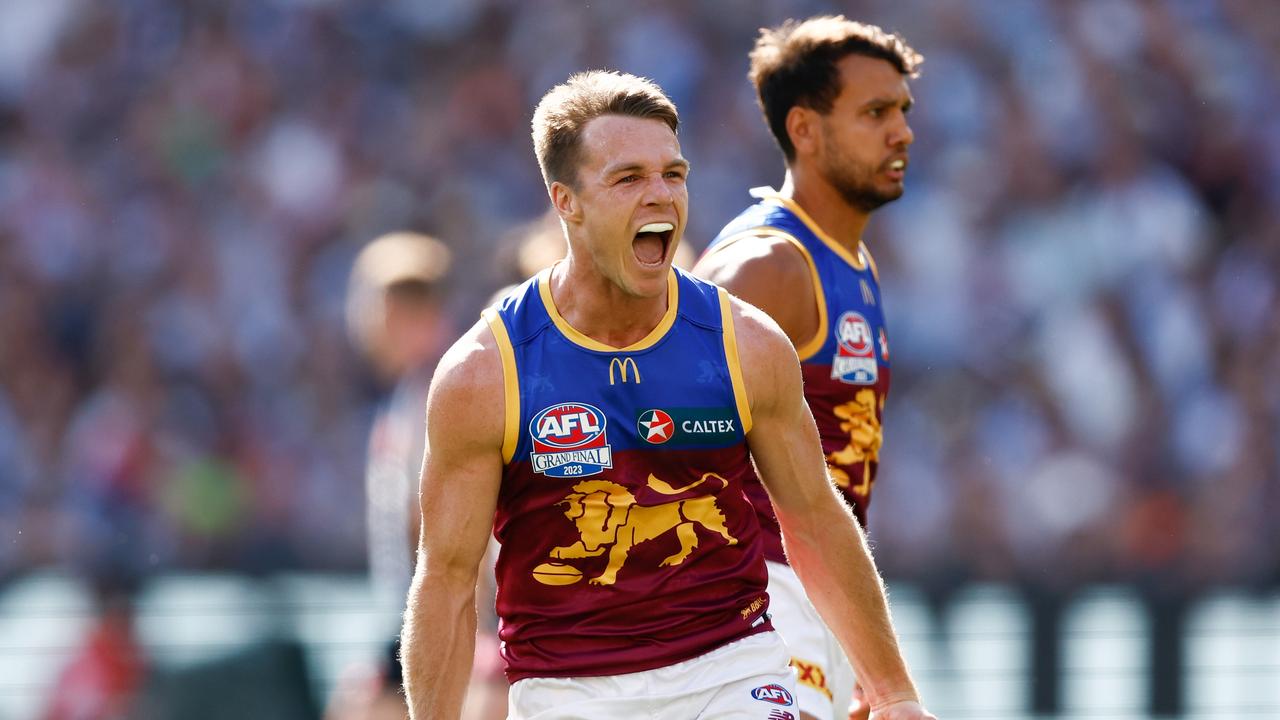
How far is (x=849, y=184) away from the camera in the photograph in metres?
6.04

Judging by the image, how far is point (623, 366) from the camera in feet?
14.3

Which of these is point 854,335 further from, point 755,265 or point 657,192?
point 657,192

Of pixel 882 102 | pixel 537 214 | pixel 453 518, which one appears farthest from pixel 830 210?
pixel 537 214

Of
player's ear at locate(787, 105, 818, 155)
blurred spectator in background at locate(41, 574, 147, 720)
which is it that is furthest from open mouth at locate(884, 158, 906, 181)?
blurred spectator in background at locate(41, 574, 147, 720)

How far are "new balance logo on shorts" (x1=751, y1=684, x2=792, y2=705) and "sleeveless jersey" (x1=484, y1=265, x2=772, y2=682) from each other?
16 cm

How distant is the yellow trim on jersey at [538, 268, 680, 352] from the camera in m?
4.38

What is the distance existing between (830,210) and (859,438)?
0.81m

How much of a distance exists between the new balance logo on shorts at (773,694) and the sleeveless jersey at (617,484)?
0.52ft

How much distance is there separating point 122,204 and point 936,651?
23.5ft

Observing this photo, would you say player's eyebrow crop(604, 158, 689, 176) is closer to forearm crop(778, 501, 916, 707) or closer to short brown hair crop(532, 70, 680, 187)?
short brown hair crop(532, 70, 680, 187)

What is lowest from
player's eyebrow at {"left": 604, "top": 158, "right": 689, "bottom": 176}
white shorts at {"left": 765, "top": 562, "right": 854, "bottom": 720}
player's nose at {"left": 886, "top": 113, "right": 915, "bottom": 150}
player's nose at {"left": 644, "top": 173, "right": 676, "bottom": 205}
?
white shorts at {"left": 765, "top": 562, "right": 854, "bottom": 720}

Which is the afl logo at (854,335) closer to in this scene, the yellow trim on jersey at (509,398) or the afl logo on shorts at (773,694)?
the afl logo on shorts at (773,694)

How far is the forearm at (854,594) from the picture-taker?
4.53m

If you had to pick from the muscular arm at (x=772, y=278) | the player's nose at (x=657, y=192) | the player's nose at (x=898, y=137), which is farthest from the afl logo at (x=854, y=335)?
the player's nose at (x=657, y=192)
